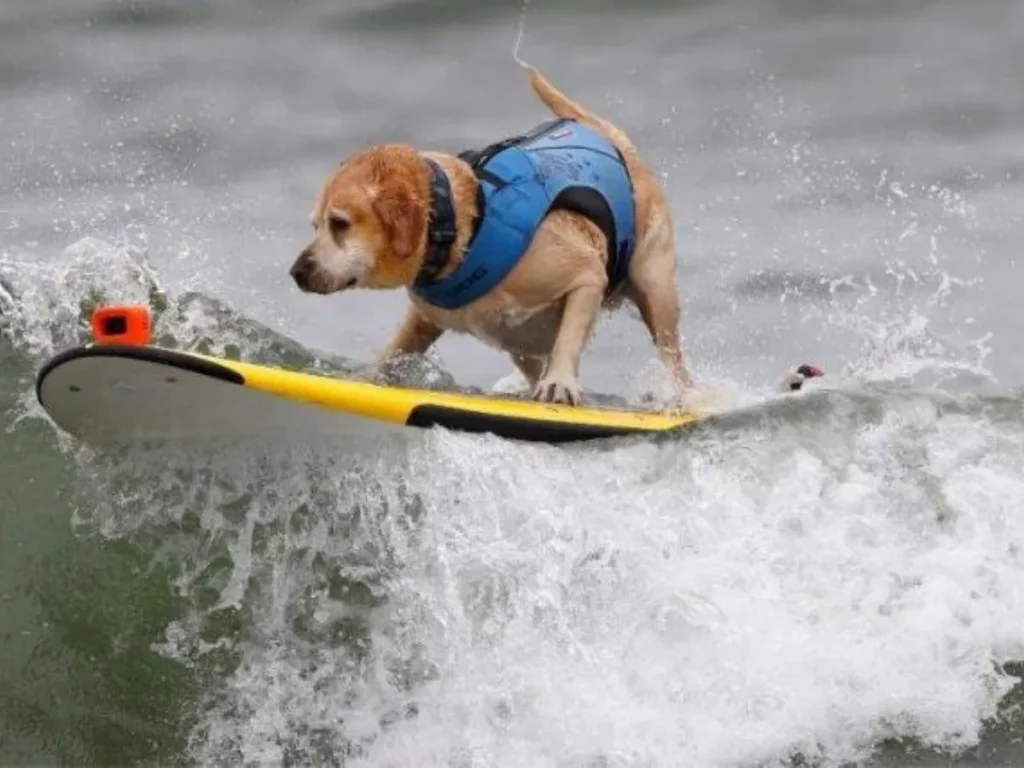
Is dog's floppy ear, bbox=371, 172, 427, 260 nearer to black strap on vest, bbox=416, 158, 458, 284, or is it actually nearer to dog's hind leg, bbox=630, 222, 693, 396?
black strap on vest, bbox=416, 158, 458, 284

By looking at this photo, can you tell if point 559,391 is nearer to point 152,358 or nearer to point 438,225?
point 438,225

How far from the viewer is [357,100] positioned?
1023 cm

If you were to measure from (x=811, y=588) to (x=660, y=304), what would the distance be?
4.34 feet

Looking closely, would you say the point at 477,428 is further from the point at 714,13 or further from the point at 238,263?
the point at 714,13

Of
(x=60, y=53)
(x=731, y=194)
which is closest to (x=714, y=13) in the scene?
(x=731, y=194)

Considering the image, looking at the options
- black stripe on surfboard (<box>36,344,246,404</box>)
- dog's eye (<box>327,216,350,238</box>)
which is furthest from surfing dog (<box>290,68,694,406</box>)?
black stripe on surfboard (<box>36,344,246,404</box>)

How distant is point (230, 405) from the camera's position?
14.5 ft

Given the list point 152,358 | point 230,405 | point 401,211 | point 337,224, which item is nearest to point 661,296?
point 401,211

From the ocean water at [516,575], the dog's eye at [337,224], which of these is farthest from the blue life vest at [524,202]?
the ocean water at [516,575]

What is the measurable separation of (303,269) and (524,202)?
83cm

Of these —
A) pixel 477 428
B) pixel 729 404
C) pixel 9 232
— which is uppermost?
pixel 477 428

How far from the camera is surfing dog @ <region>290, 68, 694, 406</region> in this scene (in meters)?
4.65

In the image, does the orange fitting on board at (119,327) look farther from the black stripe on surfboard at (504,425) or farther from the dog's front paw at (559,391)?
the dog's front paw at (559,391)

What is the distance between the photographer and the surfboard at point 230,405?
4.21 meters
